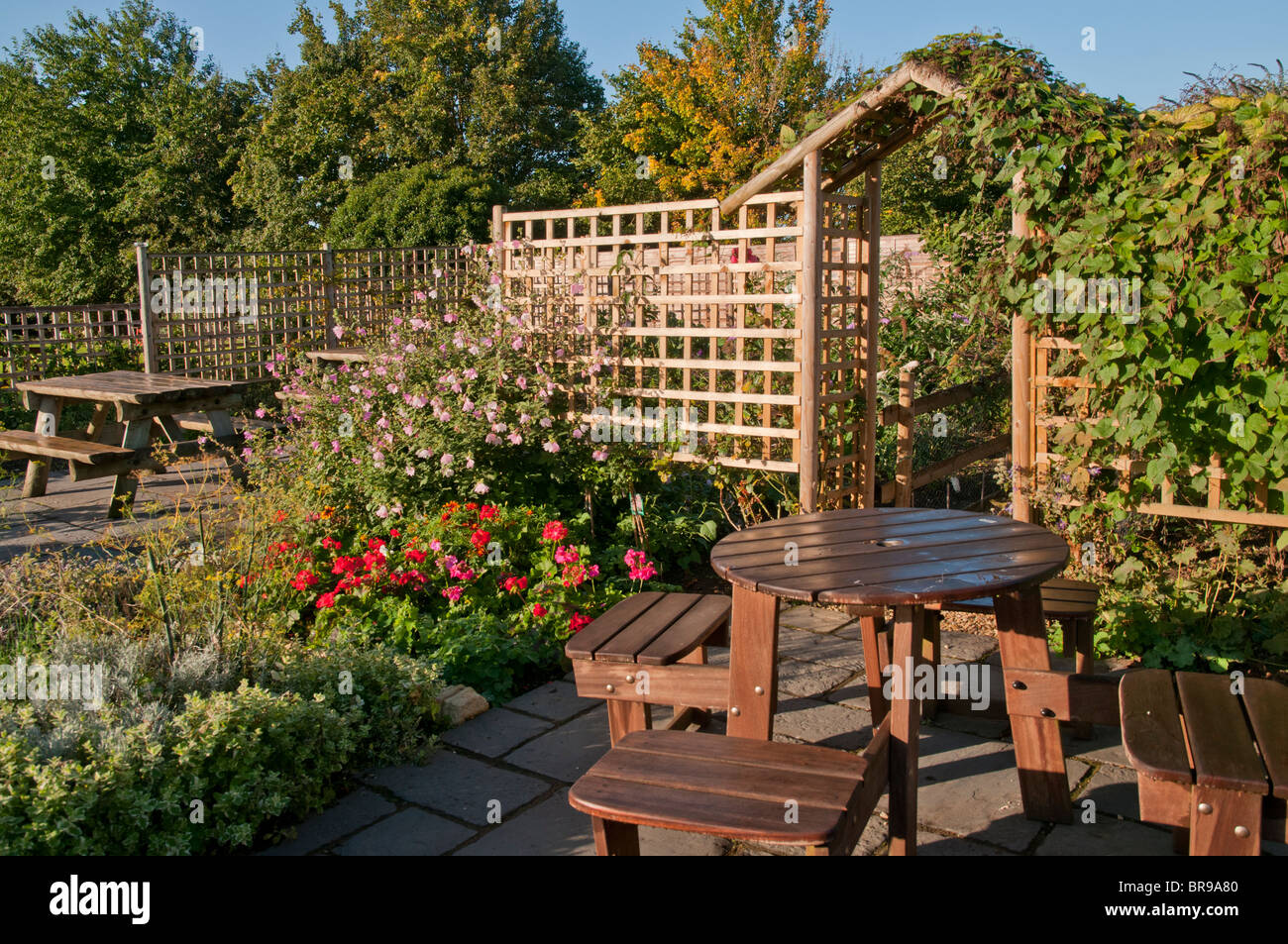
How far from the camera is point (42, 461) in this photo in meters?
6.36

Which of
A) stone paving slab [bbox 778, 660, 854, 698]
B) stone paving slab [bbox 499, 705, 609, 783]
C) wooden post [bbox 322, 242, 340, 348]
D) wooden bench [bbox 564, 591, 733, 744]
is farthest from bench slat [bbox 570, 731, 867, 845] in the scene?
wooden post [bbox 322, 242, 340, 348]

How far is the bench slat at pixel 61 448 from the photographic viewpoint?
548cm

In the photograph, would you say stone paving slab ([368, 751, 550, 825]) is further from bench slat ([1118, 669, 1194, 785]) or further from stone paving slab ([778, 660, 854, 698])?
bench slat ([1118, 669, 1194, 785])

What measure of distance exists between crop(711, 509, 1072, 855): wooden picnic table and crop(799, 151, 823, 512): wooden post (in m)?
1.83

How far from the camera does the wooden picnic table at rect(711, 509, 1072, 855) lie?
7.28 feet

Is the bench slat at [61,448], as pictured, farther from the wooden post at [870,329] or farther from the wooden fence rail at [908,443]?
the wooden fence rail at [908,443]

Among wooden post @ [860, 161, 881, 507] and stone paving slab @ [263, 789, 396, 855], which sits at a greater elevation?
wooden post @ [860, 161, 881, 507]

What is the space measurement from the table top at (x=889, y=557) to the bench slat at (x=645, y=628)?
312mm

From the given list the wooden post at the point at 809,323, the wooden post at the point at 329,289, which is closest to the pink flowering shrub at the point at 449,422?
the wooden post at the point at 809,323

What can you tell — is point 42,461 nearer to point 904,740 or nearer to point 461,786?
point 461,786

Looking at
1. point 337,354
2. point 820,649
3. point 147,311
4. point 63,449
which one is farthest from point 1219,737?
point 147,311

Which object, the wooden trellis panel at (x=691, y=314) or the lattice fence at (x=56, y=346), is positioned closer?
the wooden trellis panel at (x=691, y=314)
